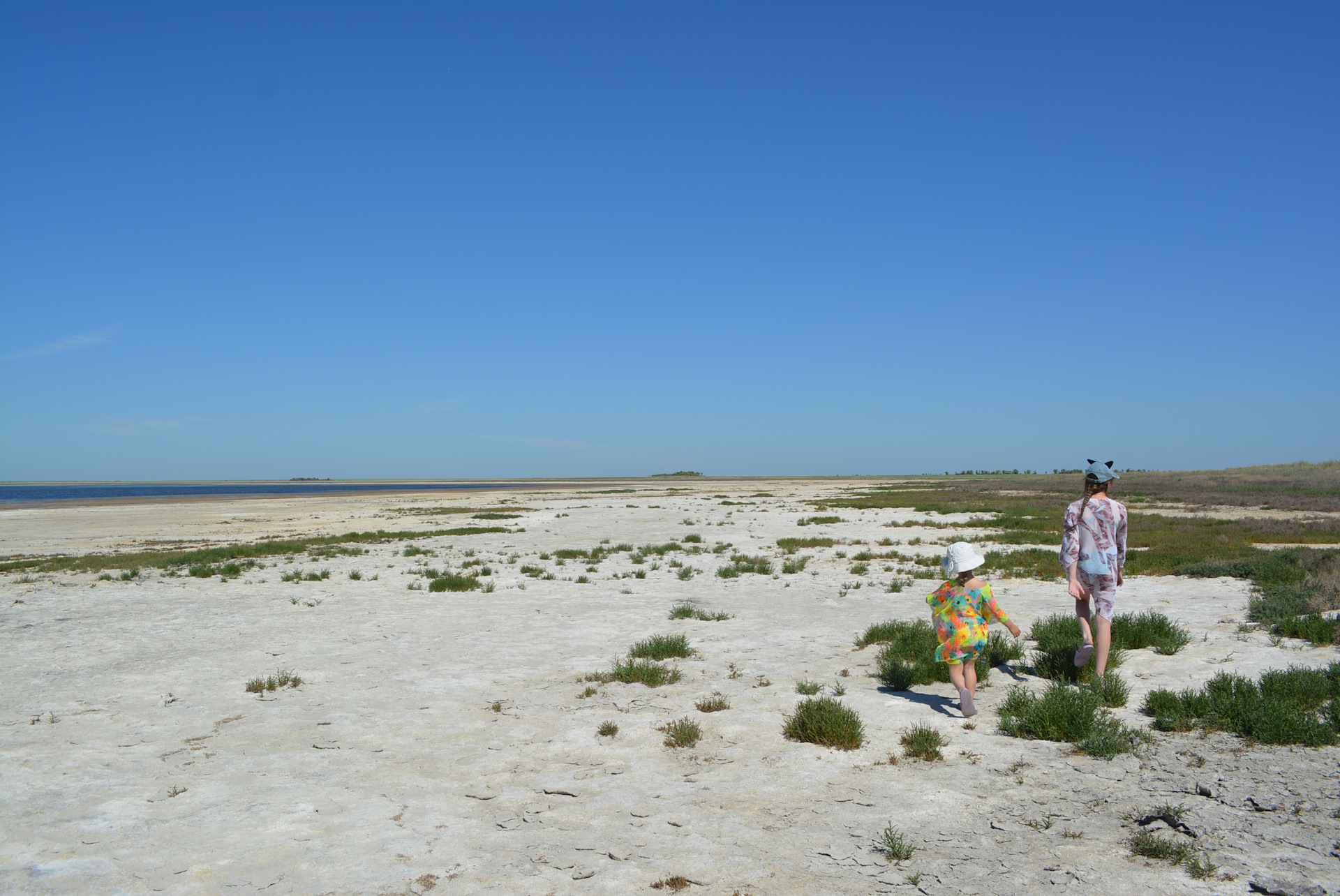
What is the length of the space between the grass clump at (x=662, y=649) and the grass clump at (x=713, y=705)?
1902 millimetres

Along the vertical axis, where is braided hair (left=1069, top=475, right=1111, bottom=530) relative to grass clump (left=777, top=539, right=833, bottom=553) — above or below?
above

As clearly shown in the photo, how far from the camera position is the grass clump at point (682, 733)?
7012 mm

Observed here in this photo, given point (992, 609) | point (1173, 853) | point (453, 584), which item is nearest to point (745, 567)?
point (453, 584)

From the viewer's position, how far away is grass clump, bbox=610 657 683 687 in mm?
9031

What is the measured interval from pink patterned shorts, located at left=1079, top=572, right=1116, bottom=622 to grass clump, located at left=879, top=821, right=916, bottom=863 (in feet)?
13.3

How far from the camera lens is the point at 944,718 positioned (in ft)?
24.4

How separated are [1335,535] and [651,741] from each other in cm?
2547

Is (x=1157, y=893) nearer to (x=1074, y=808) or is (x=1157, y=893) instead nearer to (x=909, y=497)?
(x=1074, y=808)

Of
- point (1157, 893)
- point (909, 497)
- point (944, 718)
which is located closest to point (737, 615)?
point (944, 718)

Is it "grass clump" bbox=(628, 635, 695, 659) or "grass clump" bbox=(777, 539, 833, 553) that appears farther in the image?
"grass clump" bbox=(777, 539, 833, 553)

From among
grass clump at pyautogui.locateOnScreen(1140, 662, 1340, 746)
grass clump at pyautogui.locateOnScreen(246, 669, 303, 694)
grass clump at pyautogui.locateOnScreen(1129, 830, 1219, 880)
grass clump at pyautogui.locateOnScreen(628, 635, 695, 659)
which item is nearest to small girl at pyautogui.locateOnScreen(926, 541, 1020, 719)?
grass clump at pyautogui.locateOnScreen(1140, 662, 1340, 746)

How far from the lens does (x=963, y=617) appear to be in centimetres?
741

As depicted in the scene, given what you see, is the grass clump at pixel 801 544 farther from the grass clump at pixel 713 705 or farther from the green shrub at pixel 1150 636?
the grass clump at pixel 713 705

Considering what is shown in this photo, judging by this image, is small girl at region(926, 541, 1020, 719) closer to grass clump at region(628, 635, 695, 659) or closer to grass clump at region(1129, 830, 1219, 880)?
grass clump at region(1129, 830, 1219, 880)
